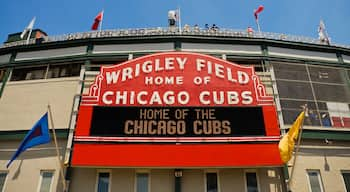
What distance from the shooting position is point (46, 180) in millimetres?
13062

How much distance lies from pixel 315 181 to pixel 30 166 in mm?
13558

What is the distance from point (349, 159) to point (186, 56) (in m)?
9.66

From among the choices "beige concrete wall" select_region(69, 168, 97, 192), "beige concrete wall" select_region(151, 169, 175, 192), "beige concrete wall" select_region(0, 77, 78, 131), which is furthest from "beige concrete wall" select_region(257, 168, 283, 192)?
"beige concrete wall" select_region(0, 77, 78, 131)

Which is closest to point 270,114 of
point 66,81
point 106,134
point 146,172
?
point 146,172

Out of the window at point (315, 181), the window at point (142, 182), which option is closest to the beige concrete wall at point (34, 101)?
the window at point (142, 182)

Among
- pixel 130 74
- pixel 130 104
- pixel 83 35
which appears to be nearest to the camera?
pixel 130 104

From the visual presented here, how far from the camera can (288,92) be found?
15148 mm

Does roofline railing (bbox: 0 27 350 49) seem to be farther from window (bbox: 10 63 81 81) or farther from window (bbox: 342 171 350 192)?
window (bbox: 342 171 350 192)

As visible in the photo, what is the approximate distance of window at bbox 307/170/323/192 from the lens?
12.9m

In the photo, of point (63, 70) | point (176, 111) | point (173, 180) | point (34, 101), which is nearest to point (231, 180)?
point (173, 180)

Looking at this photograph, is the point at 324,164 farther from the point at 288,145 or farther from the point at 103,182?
the point at 103,182

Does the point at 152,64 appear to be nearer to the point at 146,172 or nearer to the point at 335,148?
the point at 146,172

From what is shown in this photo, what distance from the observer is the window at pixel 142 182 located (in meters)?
12.6

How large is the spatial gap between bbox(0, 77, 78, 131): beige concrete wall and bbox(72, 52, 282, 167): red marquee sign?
2.02 meters
